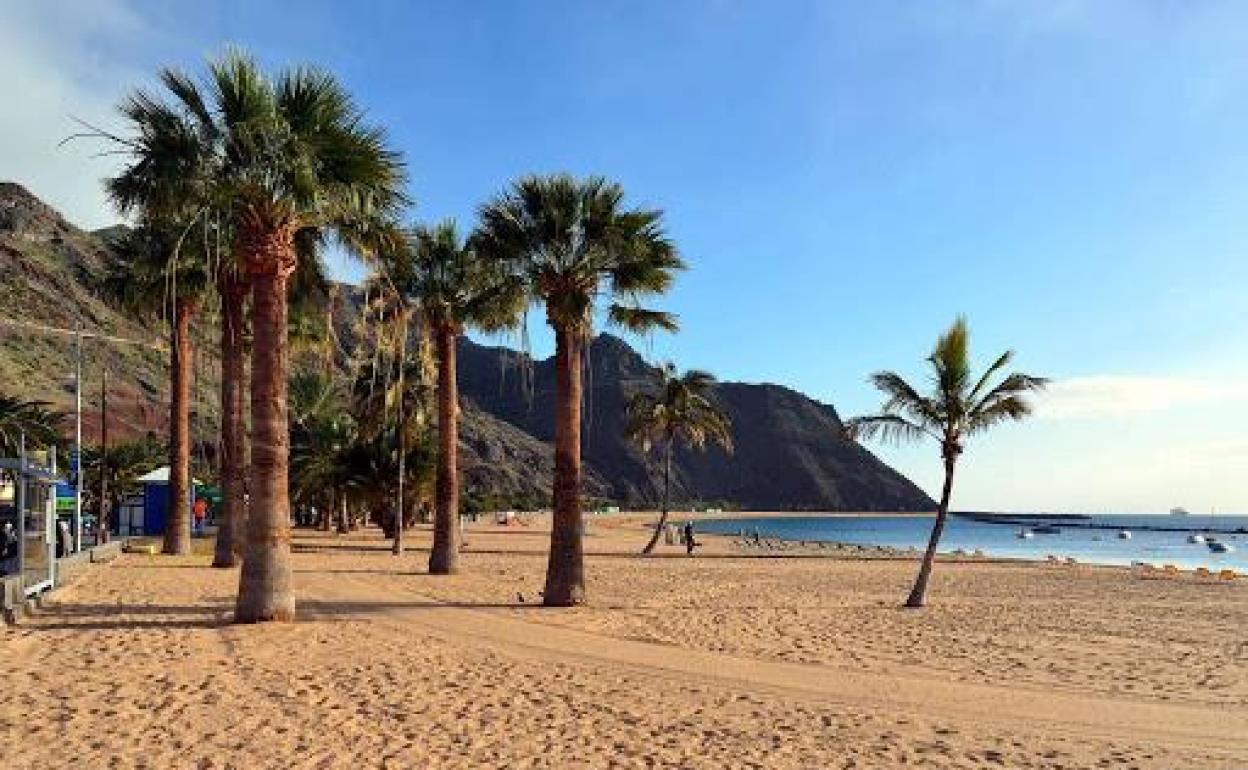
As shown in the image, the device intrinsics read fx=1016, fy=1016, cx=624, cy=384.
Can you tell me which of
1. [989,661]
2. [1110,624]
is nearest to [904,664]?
[989,661]

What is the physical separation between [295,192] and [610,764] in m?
9.79

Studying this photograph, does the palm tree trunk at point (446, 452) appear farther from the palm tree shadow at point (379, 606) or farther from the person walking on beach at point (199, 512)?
the person walking on beach at point (199, 512)

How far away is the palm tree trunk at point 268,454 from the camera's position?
577 inches

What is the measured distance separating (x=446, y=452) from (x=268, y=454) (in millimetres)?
9574

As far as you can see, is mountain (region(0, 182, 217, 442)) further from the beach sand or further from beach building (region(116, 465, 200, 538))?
the beach sand

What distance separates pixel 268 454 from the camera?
1491 centimetres

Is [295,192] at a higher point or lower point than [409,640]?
higher

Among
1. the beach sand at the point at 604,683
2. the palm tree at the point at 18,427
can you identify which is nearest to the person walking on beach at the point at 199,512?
the palm tree at the point at 18,427

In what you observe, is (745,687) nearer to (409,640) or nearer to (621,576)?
(409,640)

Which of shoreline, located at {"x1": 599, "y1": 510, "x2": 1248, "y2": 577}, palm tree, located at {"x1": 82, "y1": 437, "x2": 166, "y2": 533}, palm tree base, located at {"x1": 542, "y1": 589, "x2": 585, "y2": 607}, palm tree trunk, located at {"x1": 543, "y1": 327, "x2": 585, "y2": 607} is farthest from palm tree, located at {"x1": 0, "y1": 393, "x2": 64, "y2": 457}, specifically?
shoreline, located at {"x1": 599, "y1": 510, "x2": 1248, "y2": 577}

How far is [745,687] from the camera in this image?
36.1 ft

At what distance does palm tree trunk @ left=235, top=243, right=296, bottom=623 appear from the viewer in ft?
48.1

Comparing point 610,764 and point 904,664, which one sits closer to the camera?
point 610,764

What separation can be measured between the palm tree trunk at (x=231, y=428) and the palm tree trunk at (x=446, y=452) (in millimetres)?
4920
